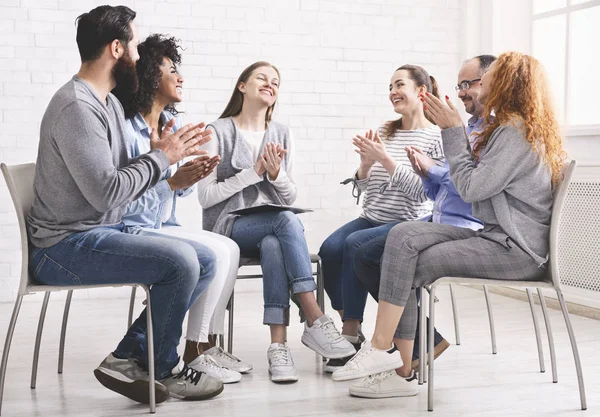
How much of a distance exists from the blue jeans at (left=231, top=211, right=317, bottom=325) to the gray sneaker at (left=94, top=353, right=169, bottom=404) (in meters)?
0.54

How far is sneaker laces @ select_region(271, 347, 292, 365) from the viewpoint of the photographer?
2906 mm

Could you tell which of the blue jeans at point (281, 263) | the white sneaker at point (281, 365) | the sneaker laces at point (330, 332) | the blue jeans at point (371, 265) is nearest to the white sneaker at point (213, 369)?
the white sneaker at point (281, 365)

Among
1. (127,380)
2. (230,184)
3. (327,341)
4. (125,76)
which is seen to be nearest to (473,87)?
(230,184)

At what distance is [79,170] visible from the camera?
232 cm

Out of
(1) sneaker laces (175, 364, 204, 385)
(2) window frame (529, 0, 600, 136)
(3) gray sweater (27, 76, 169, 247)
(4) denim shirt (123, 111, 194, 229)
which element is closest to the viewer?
(3) gray sweater (27, 76, 169, 247)

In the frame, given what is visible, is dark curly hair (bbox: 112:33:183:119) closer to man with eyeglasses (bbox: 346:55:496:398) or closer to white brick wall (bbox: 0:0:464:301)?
man with eyeglasses (bbox: 346:55:496:398)

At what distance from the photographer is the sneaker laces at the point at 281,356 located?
291 cm

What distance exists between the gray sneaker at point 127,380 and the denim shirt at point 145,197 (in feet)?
1.55

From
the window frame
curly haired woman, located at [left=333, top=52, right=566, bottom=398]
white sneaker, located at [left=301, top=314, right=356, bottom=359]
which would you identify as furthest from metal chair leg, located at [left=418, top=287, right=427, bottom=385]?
the window frame

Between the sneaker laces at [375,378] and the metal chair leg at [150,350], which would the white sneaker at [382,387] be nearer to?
the sneaker laces at [375,378]

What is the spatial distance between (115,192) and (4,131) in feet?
8.53

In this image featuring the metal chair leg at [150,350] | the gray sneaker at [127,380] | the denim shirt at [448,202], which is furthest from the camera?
the denim shirt at [448,202]

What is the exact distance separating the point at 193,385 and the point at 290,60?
290cm

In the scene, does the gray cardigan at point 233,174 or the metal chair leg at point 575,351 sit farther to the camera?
the gray cardigan at point 233,174
